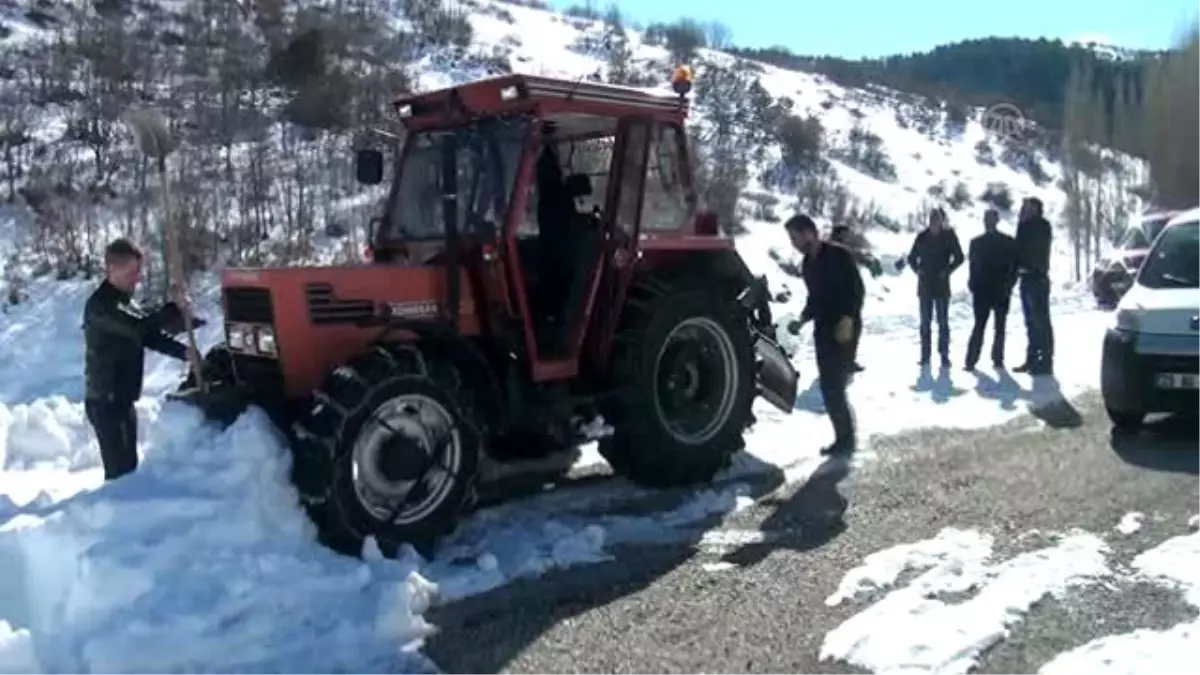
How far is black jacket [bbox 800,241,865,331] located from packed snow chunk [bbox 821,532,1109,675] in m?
2.78

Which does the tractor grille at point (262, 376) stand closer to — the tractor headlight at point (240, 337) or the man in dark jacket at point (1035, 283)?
the tractor headlight at point (240, 337)

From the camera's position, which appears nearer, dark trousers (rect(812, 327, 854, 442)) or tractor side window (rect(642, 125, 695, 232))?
tractor side window (rect(642, 125, 695, 232))

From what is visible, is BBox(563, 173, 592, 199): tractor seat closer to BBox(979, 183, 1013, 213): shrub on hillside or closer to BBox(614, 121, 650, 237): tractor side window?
BBox(614, 121, 650, 237): tractor side window

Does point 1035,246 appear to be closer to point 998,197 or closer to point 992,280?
point 992,280

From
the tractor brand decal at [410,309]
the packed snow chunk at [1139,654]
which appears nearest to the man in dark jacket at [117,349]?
the tractor brand decal at [410,309]

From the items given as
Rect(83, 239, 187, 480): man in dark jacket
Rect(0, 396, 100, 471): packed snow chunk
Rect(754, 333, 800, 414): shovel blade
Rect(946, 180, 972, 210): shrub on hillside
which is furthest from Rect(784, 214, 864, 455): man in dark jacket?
Rect(946, 180, 972, 210): shrub on hillside

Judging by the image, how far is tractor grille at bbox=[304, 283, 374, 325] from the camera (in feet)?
21.0

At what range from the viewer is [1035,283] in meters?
11.9

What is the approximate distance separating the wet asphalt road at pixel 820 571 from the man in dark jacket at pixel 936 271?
4.05 metres

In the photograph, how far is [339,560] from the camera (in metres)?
5.71

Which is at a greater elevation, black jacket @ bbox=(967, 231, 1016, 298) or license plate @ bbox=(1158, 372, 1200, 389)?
black jacket @ bbox=(967, 231, 1016, 298)

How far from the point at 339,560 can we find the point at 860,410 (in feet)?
18.7

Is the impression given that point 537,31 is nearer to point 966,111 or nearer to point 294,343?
point 966,111

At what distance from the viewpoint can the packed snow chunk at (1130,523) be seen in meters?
6.29
